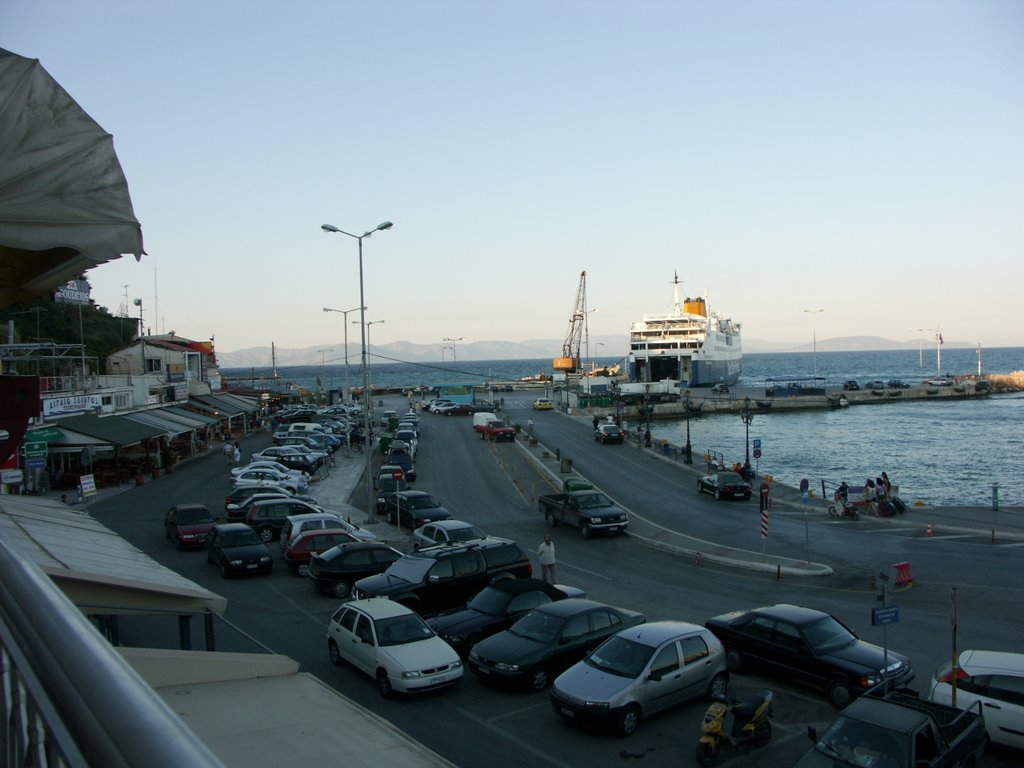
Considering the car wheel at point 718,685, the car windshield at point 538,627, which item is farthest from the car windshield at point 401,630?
the car wheel at point 718,685

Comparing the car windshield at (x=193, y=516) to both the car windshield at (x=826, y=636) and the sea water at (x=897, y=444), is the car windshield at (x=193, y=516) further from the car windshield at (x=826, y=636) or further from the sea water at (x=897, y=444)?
the sea water at (x=897, y=444)

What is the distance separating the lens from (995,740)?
10.2 meters

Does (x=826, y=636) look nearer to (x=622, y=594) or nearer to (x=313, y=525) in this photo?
(x=622, y=594)

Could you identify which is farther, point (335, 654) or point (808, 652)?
point (335, 654)

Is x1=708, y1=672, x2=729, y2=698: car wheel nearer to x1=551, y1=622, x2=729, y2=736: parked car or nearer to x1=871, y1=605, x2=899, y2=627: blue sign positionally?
x1=551, y1=622, x2=729, y2=736: parked car

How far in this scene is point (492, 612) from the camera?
48.1 ft

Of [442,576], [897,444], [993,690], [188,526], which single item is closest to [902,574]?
[993,690]

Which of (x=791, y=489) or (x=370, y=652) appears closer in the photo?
(x=370, y=652)

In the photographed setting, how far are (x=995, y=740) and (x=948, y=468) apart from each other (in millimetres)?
45103

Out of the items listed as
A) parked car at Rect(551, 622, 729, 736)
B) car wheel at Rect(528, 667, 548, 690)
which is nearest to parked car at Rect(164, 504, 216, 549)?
car wheel at Rect(528, 667, 548, 690)

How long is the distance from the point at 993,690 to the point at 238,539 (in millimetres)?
17415

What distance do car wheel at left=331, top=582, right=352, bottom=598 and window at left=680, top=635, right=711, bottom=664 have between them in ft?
31.1

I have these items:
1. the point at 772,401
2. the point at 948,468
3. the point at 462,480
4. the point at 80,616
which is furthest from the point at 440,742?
the point at 772,401

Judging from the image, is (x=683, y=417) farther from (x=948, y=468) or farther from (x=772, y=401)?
(x=948, y=468)
